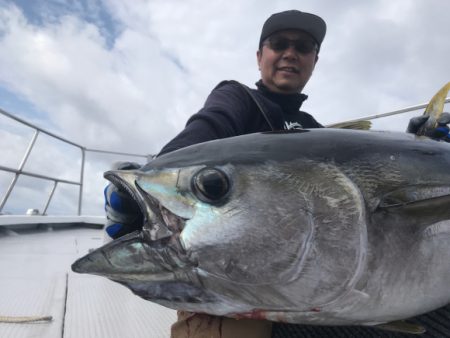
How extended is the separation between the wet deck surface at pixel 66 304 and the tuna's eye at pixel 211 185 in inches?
51.4

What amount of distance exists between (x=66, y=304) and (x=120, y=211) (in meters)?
1.43

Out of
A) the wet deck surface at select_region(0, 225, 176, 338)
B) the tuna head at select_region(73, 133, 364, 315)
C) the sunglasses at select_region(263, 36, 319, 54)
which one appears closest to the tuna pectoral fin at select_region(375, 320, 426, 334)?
the tuna head at select_region(73, 133, 364, 315)

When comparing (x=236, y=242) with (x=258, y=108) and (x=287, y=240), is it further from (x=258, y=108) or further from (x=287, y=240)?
(x=258, y=108)

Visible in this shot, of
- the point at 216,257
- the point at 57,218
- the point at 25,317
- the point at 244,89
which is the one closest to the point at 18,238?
the point at 57,218

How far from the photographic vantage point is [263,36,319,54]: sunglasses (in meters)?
2.27

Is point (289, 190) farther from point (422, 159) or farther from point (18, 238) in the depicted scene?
point (18, 238)

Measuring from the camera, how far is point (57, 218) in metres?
5.93

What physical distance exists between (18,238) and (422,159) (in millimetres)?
4840

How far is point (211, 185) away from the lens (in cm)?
87

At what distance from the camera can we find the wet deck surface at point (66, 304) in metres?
1.84

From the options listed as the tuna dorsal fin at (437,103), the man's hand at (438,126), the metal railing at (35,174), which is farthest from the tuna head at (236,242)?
the metal railing at (35,174)

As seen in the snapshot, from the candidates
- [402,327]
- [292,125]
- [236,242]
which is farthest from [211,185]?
[292,125]

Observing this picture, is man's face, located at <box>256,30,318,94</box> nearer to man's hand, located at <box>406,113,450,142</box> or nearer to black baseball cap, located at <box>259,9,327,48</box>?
black baseball cap, located at <box>259,9,327,48</box>

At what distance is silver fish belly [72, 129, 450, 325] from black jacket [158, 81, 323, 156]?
0.52 meters
